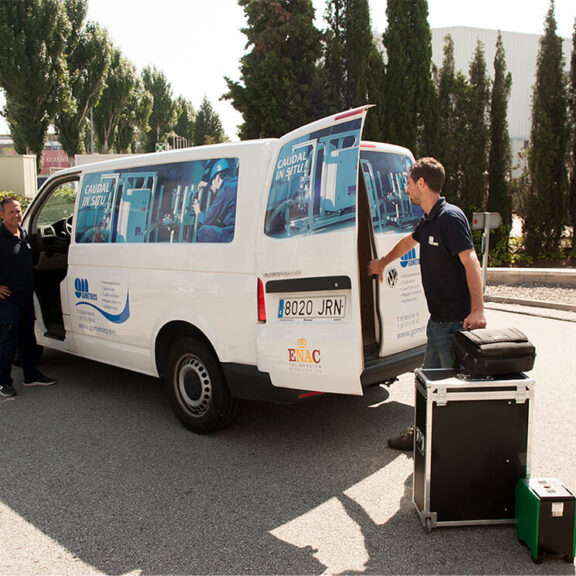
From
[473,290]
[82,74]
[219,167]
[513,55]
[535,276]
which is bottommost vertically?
[535,276]

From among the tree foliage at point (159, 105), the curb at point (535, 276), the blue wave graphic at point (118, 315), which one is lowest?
the curb at point (535, 276)

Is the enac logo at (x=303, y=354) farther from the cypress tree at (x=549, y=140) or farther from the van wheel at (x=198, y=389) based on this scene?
the cypress tree at (x=549, y=140)

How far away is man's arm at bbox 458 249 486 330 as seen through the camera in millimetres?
3396

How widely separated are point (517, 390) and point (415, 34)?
49.1ft

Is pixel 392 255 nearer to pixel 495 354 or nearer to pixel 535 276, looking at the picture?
pixel 495 354

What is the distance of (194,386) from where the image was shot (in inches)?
177

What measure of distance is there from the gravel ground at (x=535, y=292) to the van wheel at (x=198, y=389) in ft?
25.2

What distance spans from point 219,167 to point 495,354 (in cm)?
A: 231

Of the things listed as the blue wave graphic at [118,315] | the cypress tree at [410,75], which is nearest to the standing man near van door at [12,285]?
the blue wave graphic at [118,315]

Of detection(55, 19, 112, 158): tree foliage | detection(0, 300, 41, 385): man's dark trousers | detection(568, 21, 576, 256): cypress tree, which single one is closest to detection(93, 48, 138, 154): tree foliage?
detection(55, 19, 112, 158): tree foliage

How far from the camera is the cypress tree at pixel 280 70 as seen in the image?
18.9 m

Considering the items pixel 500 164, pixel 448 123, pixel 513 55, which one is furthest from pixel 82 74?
pixel 500 164

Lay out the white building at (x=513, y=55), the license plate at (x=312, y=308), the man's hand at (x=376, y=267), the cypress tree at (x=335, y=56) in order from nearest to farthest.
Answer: the license plate at (x=312, y=308)
the man's hand at (x=376, y=267)
the cypress tree at (x=335, y=56)
the white building at (x=513, y=55)

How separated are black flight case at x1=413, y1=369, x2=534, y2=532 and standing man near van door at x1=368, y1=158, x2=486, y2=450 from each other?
53cm
